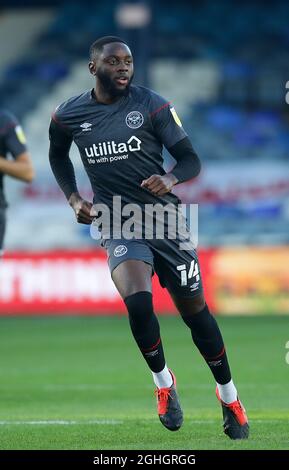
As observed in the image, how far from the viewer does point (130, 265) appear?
7254 mm

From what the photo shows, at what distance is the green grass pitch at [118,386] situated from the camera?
7402 millimetres

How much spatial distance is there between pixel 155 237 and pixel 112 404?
105 inches

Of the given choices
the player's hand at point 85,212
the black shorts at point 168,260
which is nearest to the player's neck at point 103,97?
the player's hand at point 85,212

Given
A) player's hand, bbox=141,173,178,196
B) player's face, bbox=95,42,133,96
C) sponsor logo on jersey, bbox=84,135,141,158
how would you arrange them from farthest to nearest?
sponsor logo on jersey, bbox=84,135,141,158, player's face, bbox=95,42,133,96, player's hand, bbox=141,173,178,196

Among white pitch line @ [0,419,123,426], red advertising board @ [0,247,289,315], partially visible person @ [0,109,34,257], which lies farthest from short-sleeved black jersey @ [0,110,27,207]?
red advertising board @ [0,247,289,315]

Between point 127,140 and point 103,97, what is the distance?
1.18ft

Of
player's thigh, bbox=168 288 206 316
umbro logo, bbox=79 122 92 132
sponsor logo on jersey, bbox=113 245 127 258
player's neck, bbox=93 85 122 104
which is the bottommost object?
player's thigh, bbox=168 288 206 316

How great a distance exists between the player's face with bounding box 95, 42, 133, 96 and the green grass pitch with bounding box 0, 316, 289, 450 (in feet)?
7.16

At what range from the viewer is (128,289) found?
718 centimetres

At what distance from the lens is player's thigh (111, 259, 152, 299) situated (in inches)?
282

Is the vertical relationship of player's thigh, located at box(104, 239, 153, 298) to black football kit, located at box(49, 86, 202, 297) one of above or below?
below

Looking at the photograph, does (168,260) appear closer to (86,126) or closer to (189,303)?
(189,303)

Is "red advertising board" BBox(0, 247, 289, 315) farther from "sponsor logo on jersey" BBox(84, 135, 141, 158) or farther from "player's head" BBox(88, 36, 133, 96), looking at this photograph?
"player's head" BBox(88, 36, 133, 96)
